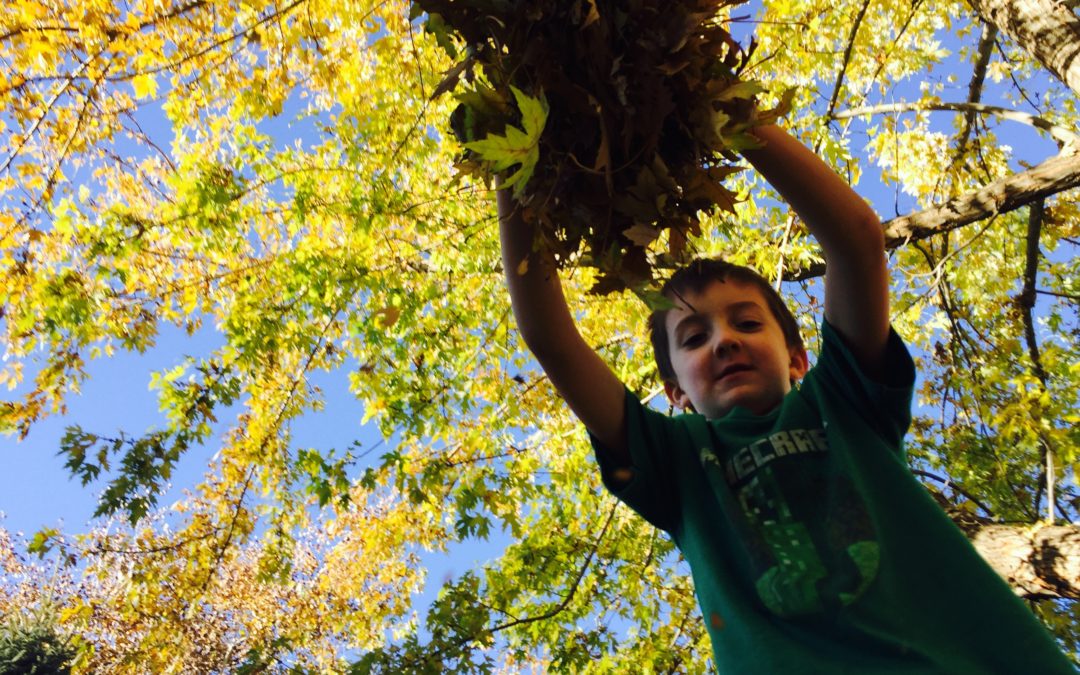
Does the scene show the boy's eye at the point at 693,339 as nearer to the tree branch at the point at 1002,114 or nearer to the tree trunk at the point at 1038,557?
the tree trunk at the point at 1038,557

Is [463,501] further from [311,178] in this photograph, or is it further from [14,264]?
[14,264]

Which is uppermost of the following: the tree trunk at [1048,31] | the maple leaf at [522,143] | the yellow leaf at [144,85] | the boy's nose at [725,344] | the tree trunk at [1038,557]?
the yellow leaf at [144,85]

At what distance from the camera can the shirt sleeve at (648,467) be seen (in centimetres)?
182

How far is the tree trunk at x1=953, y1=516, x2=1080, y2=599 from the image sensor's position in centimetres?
342

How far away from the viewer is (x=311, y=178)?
5.95 meters

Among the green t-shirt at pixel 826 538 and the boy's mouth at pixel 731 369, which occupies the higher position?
the boy's mouth at pixel 731 369

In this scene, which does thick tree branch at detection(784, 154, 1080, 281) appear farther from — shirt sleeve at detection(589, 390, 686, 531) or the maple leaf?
the maple leaf

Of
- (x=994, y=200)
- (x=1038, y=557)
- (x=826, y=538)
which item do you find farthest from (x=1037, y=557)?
(x=826, y=538)

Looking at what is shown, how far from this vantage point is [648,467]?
71.7 inches

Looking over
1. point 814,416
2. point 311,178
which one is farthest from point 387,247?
point 814,416

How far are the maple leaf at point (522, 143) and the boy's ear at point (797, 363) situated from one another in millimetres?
1397

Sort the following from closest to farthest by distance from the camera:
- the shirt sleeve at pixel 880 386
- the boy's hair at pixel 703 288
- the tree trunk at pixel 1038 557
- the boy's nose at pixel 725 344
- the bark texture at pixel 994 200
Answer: the shirt sleeve at pixel 880 386 → the boy's nose at pixel 725 344 → the boy's hair at pixel 703 288 → the tree trunk at pixel 1038 557 → the bark texture at pixel 994 200

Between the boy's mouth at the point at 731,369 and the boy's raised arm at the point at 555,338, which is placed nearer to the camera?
the boy's raised arm at the point at 555,338

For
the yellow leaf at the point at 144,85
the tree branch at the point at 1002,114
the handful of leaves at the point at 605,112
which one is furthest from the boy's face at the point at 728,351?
the yellow leaf at the point at 144,85
